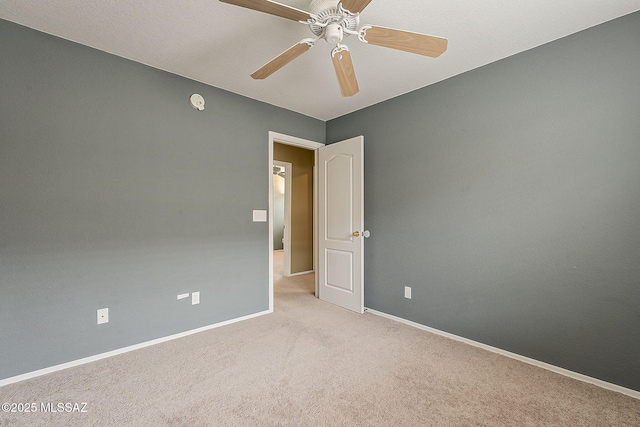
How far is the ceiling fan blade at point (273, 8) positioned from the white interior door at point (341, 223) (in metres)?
1.89

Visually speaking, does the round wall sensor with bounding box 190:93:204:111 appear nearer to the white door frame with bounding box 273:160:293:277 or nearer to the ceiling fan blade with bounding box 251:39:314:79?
the ceiling fan blade with bounding box 251:39:314:79

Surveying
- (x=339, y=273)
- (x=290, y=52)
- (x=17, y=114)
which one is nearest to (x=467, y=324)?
(x=339, y=273)

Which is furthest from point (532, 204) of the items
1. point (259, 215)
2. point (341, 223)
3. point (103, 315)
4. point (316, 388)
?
point (103, 315)

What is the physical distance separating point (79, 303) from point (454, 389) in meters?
2.80

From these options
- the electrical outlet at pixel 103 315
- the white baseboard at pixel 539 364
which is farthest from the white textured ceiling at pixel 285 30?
the white baseboard at pixel 539 364

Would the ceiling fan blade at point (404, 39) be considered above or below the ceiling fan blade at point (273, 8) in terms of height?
below

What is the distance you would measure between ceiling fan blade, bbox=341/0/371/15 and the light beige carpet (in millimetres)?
2166

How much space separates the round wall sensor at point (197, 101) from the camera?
9.07 ft

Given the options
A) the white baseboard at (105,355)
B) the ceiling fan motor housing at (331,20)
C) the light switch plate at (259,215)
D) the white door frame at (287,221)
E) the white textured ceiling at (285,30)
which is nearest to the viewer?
the ceiling fan motor housing at (331,20)

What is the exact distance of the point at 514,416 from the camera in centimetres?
163

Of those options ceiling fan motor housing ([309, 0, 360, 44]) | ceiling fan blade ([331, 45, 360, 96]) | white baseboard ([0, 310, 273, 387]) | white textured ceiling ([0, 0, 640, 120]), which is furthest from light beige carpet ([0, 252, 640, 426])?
white textured ceiling ([0, 0, 640, 120])

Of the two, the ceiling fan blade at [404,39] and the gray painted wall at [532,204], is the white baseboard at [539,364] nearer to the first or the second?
the gray painted wall at [532,204]

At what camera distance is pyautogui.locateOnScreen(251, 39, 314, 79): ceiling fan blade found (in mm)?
1656

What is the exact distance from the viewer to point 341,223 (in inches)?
138
